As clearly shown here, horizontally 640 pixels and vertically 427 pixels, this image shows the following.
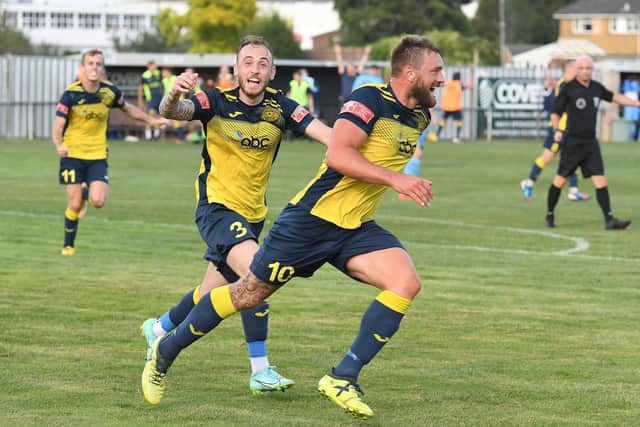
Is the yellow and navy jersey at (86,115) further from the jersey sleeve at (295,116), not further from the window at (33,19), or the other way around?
the window at (33,19)

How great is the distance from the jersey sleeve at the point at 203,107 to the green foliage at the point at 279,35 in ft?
267

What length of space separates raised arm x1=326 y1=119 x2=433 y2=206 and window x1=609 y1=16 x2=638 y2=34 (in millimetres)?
116304

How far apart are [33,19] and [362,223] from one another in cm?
18549

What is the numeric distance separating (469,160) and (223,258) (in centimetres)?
2776

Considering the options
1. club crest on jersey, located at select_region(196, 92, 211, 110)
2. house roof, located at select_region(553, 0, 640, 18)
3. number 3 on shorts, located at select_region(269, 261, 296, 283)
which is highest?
house roof, located at select_region(553, 0, 640, 18)

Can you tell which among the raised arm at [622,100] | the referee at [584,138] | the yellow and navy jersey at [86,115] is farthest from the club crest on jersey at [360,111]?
the referee at [584,138]

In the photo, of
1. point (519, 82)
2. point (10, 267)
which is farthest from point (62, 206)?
point (519, 82)

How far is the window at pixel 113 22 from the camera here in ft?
617

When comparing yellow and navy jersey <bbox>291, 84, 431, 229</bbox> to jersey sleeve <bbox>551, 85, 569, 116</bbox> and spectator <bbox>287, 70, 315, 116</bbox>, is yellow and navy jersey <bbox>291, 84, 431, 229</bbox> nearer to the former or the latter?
jersey sleeve <bbox>551, 85, 569, 116</bbox>

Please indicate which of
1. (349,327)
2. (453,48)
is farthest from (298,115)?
(453,48)

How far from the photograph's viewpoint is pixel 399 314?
24.9ft

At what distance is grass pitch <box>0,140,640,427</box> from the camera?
25.9 ft

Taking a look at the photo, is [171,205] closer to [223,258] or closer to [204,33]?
[223,258]

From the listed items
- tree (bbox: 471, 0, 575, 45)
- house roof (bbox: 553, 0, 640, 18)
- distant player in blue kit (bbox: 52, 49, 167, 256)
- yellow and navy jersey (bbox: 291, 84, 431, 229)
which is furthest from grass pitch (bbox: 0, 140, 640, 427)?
tree (bbox: 471, 0, 575, 45)
